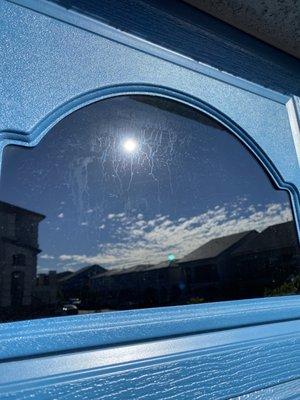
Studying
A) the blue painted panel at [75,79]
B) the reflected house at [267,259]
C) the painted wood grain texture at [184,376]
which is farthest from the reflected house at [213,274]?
the blue painted panel at [75,79]

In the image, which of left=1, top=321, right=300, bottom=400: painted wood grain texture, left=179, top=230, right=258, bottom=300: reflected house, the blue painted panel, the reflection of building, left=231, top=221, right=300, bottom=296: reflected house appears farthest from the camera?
left=231, top=221, right=300, bottom=296: reflected house

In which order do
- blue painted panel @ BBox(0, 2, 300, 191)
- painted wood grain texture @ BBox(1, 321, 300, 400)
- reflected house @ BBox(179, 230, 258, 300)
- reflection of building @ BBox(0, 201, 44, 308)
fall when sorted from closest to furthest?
painted wood grain texture @ BBox(1, 321, 300, 400) → reflection of building @ BBox(0, 201, 44, 308) → blue painted panel @ BBox(0, 2, 300, 191) → reflected house @ BBox(179, 230, 258, 300)

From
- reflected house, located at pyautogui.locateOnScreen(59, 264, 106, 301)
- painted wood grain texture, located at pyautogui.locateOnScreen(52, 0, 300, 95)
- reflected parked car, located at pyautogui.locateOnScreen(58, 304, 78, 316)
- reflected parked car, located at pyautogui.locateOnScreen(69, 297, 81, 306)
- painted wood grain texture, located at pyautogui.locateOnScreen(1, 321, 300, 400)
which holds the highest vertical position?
painted wood grain texture, located at pyautogui.locateOnScreen(52, 0, 300, 95)

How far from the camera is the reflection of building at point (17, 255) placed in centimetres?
93

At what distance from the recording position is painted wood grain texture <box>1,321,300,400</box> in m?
0.81

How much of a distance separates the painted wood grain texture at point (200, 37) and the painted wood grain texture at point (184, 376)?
1.00m

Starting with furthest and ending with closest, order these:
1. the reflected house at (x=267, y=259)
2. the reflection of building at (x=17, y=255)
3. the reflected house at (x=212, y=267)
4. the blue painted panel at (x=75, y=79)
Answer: the reflected house at (x=267, y=259) → the reflected house at (x=212, y=267) → the blue painted panel at (x=75, y=79) → the reflection of building at (x=17, y=255)

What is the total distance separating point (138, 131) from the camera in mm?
1308

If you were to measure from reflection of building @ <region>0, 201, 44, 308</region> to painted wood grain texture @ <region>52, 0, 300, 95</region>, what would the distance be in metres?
0.68

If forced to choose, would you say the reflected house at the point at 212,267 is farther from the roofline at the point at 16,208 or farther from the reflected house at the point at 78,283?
the roofline at the point at 16,208

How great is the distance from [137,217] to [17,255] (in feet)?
1.29

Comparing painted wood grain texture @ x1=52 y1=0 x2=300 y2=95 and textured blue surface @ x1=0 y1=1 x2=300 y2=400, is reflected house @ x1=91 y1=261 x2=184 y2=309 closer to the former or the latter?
textured blue surface @ x1=0 y1=1 x2=300 y2=400

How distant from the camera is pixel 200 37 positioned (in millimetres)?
1554

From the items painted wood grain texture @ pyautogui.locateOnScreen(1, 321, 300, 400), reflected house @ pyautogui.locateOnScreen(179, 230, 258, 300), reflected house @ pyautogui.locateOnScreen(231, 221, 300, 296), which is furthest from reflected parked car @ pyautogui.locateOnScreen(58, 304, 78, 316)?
reflected house @ pyautogui.locateOnScreen(231, 221, 300, 296)
